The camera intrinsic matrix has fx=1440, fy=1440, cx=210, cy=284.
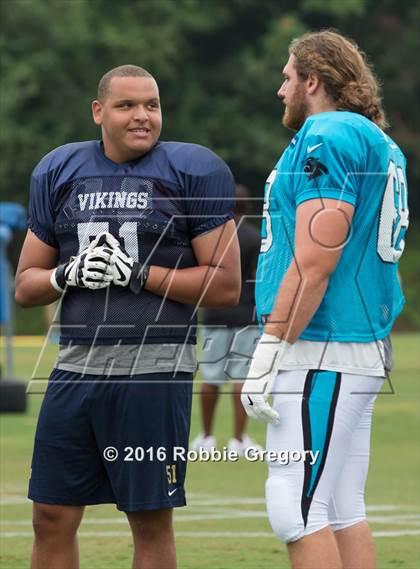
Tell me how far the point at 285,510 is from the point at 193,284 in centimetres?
109

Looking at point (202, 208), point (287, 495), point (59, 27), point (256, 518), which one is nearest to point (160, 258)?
point (202, 208)

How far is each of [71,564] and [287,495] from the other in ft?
3.69

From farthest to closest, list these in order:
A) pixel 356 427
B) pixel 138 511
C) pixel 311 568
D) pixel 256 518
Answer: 1. pixel 256 518
2. pixel 138 511
3. pixel 356 427
4. pixel 311 568

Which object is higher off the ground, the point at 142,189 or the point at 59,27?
the point at 59,27

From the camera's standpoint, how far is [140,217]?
5.68m

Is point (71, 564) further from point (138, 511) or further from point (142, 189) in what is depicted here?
point (142, 189)

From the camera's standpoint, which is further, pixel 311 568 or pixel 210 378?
pixel 210 378

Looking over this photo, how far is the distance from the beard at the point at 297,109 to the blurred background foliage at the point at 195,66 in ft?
129

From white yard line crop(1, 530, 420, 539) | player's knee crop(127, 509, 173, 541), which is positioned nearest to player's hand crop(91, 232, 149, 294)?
player's knee crop(127, 509, 173, 541)

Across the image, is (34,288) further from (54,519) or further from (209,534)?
(209,534)

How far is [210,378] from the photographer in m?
13.3

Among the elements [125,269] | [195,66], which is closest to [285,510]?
[125,269]

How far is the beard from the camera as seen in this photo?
212 inches

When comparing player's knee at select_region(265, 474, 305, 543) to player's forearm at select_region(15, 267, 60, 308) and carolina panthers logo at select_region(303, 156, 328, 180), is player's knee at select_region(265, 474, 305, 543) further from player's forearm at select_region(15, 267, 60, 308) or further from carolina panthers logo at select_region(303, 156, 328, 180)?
player's forearm at select_region(15, 267, 60, 308)
